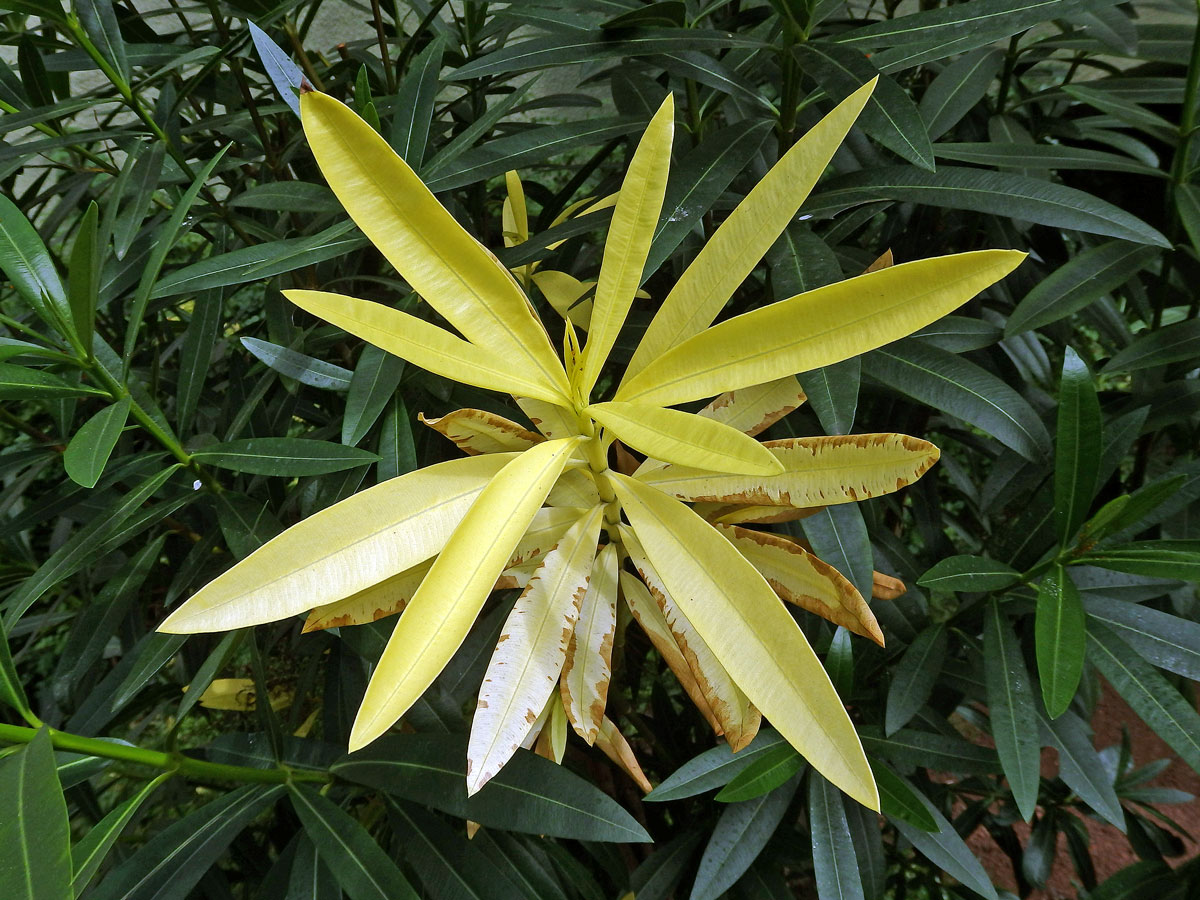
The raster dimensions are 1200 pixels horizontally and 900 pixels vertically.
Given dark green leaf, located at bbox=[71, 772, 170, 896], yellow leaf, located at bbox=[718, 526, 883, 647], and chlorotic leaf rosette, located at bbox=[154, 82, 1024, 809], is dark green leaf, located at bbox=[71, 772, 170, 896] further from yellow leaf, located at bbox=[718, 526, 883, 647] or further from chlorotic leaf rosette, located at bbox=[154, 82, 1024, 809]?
yellow leaf, located at bbox=[718, 526, 883, 647]

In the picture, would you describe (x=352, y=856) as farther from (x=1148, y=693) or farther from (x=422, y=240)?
(x=1148, y=693)

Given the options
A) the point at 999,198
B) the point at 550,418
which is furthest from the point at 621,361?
the point at 999,198

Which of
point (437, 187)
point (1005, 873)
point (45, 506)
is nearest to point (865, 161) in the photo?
point (437, 187)

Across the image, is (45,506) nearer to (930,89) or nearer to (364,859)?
(364,859)

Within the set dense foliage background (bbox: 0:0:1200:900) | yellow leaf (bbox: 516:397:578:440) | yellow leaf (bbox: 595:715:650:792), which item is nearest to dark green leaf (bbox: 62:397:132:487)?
dense foliage background (bbox: 0:0:1200:900)

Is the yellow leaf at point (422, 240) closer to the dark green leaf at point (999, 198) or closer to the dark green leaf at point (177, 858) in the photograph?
the dark green leaf at point (999, 198)

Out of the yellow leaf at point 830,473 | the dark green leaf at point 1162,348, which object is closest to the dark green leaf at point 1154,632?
the dark green leaf at point 1162,348
